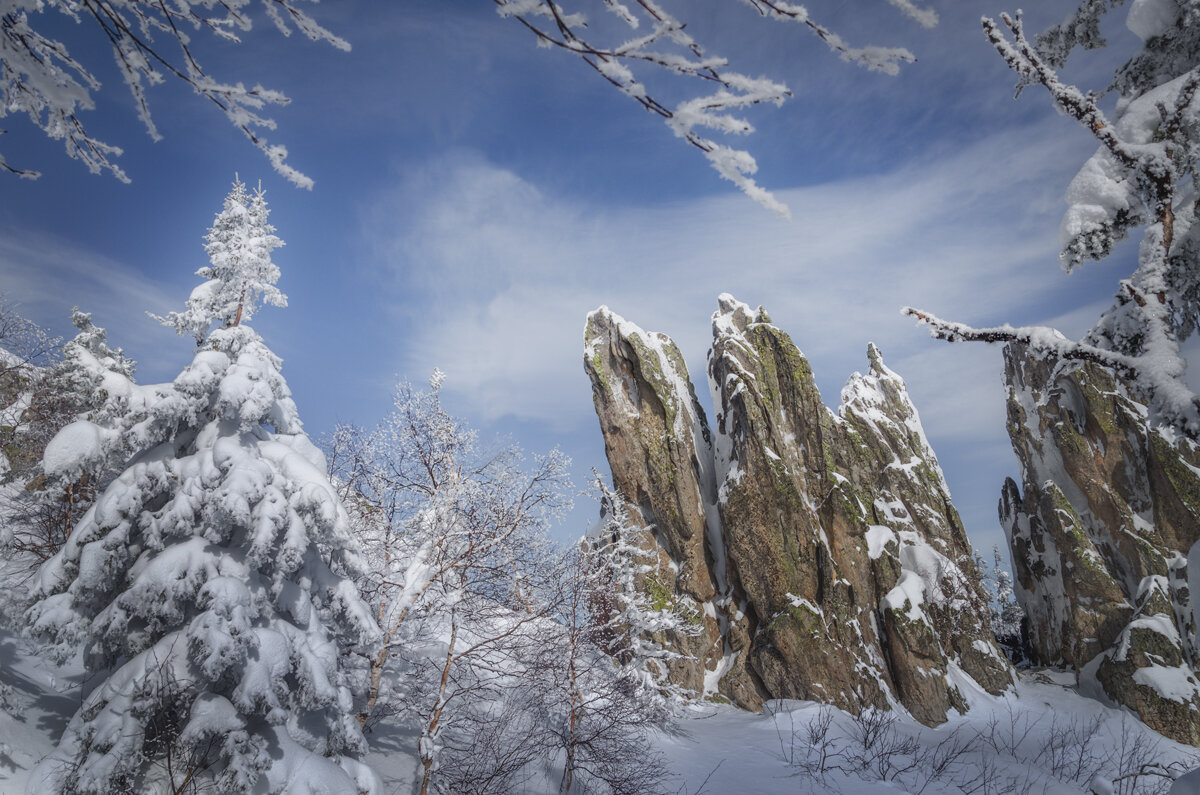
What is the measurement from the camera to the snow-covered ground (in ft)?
23.8

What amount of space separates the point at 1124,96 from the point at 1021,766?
46.8 feet

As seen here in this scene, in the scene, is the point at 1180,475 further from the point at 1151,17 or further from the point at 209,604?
the point at 209,604

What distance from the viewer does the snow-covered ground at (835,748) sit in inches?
285

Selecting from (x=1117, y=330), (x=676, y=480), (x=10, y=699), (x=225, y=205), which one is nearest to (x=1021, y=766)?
(x=676, y=480)

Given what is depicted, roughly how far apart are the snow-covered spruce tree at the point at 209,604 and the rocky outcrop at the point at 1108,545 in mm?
22535

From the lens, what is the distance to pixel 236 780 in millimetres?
5133

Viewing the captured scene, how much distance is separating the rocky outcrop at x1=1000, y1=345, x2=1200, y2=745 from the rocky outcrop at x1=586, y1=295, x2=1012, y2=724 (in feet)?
9.94

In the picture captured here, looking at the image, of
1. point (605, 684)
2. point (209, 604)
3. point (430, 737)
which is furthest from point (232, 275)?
point (605, 684)

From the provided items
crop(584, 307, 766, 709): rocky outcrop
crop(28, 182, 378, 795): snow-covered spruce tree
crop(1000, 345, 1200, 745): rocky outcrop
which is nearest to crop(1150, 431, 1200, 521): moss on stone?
crop(1000, 345, 1200, 745): rocky outcrop

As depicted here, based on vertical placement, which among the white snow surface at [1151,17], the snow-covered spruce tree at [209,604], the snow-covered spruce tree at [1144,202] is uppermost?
the white snow surface at [1151,17]

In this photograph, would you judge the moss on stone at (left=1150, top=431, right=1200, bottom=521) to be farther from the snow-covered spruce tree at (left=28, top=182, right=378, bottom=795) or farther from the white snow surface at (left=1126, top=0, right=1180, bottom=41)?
the snow-covered spruce tree at (left=28, top=182, right=378, bottom=795)

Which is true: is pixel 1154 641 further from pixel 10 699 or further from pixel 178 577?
pixel 10 699

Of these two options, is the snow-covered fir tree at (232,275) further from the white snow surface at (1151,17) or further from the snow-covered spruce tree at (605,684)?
the white snow surface at (1151,17)

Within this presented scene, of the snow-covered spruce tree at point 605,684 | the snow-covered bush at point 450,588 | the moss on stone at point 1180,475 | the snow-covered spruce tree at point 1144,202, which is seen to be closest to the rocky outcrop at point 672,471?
the snow-covered spruce tree at point 605,684
